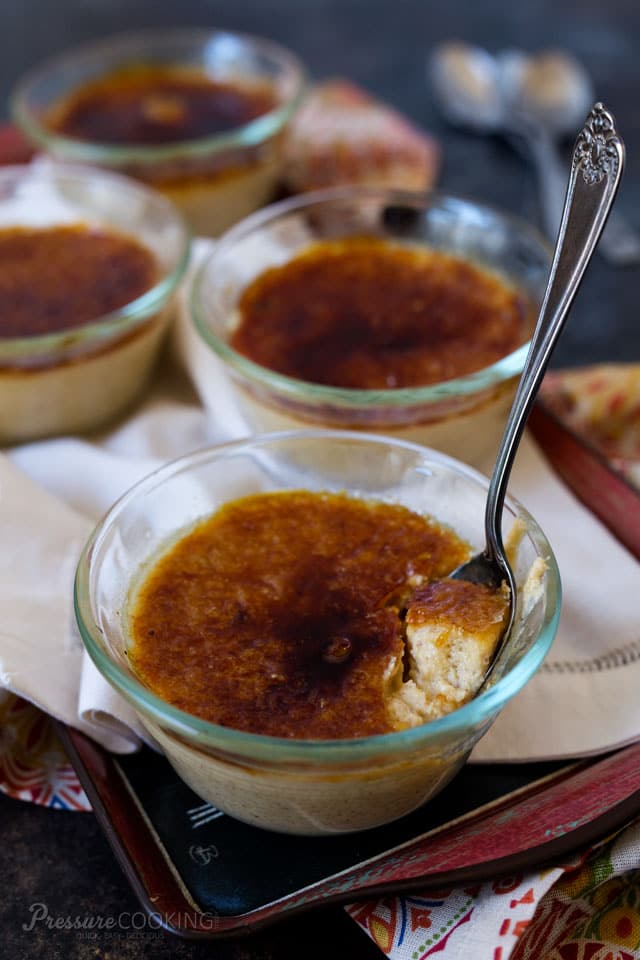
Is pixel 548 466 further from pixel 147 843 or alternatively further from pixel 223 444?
pixel 147 843

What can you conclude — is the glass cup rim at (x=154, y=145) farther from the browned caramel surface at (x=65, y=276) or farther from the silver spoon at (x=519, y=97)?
the silver spoon at (x=519, y=97)

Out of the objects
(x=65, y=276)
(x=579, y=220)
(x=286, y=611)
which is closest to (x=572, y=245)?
(x=579, y=220)

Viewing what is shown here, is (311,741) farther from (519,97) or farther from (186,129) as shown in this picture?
(519,97)

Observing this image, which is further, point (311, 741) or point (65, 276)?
point (65, 276)

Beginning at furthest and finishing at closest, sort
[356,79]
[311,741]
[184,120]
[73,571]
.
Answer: [356,79] → [184,120] → [73,571] → [311,741]

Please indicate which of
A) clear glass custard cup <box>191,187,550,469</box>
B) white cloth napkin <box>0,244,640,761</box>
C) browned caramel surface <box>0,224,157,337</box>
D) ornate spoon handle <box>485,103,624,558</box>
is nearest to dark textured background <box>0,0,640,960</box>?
white cloth napkin <box>0,244,640,761</box>

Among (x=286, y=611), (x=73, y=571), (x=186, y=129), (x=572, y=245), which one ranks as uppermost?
(x=572, y=245)

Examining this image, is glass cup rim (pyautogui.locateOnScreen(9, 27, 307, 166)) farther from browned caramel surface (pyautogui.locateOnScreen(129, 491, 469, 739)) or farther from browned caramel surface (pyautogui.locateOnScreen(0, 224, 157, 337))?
browned caramel surface (pyautogui.locateOnScreen(129, 491, 469, 739))
